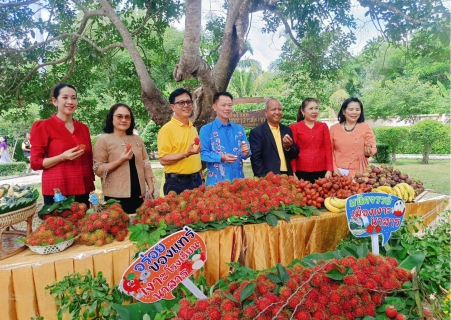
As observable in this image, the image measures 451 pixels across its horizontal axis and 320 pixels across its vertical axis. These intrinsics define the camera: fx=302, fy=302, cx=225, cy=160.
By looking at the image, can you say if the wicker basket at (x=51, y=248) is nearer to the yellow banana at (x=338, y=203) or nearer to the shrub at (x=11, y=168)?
the yellow banana at (x=338, y=203)

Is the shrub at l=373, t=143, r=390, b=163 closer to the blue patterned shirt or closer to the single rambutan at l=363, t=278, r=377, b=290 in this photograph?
the blue patterned shirt

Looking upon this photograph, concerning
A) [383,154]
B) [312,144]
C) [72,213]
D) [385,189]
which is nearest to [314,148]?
[312,144]

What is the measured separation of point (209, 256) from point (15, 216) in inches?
47.1

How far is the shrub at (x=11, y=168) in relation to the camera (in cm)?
1214

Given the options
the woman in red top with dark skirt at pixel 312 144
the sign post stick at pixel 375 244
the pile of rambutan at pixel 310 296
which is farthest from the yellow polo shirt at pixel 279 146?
the pile of rambutan at pixel 310 296

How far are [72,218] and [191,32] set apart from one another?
2788 mm

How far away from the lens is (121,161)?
2.39 m

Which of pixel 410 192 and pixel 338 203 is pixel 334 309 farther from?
pixel 410 192

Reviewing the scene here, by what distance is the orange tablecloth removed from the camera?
5.55 feet

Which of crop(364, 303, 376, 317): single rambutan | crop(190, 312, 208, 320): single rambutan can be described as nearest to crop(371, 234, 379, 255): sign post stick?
crop(364, 303, 376, 317): single rambutan

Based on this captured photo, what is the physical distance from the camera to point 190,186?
2738mm

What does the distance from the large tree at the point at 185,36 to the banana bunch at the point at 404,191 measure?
2164 millimetres

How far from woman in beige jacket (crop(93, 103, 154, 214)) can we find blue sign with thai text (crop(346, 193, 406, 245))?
165 centimetres

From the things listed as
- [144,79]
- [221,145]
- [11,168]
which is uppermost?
[144,79]
